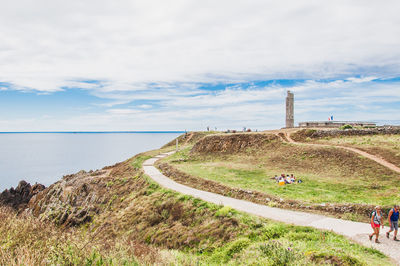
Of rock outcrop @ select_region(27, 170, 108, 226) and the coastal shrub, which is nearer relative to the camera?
the coastal shrub

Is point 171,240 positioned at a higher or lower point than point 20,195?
higher

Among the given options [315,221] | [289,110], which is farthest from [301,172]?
[289,110]

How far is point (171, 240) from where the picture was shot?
13.9 metres

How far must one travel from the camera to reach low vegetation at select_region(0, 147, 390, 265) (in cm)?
761

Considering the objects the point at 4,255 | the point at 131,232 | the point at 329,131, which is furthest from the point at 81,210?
the point at 329,131

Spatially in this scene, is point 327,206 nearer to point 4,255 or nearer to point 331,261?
point 331,261

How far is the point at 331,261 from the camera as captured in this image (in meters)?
8.35

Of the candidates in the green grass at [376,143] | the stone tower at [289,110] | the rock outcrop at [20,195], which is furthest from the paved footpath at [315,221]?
the stone tower at [289,110]

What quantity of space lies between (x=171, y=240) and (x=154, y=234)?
68.3 inches

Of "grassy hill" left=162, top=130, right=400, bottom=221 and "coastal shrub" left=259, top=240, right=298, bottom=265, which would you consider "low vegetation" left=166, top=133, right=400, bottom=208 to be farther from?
"coastal shrub" left=259, top=240, right=298, bottom=265

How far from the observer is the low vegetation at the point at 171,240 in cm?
761

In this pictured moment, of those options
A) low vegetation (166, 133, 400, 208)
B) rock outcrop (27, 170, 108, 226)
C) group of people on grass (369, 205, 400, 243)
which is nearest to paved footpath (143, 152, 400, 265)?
group of people on grass (369, 205, 400, 243)

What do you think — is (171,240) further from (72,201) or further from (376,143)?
A: (376,143)

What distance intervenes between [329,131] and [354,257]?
1157 inches
